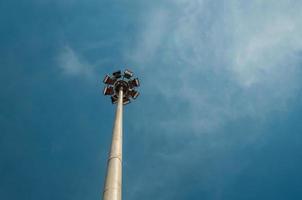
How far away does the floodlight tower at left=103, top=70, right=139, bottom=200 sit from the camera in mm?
16703

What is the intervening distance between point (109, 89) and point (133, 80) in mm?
2008

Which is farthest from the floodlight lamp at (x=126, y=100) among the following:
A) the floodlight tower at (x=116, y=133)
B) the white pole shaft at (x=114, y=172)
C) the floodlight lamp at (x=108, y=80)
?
the white pole shaft at (x=114, y=172)

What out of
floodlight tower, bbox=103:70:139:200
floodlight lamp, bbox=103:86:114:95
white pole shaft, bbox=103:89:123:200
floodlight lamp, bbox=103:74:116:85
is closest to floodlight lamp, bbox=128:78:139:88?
floodlight tower, bbox=103:70:139:200

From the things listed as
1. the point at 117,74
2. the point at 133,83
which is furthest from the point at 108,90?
the point at 133,83

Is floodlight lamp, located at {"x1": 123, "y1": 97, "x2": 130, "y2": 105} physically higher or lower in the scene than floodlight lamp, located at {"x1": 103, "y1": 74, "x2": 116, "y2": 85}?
lower

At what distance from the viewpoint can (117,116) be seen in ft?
76.6

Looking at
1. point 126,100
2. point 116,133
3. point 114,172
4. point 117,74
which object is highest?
point 117,74

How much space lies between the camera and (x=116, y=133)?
21.2m

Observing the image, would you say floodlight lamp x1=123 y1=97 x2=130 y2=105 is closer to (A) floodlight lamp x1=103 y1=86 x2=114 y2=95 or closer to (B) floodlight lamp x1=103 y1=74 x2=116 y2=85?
(A) floodlight lamp x1=103 y1=86 x2=114 y2=95

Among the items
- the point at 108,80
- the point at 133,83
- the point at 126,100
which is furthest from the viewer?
the point at 133,83

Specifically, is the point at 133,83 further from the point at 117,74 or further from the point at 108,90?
the point at 108,90

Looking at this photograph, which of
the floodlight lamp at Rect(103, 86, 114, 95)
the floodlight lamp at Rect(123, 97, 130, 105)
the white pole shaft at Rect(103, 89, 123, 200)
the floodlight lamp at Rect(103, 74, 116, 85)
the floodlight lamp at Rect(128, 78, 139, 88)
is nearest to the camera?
the white pole shaft at Rect(103, 89, 123, 200)

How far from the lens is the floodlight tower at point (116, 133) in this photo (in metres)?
16.7

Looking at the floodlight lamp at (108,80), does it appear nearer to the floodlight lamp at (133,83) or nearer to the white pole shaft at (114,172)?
the floodlight lamp at (133,83)
